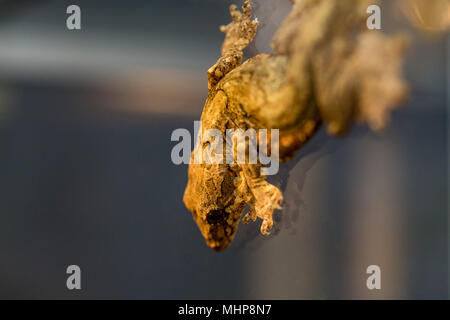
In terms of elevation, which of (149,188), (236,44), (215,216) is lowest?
(215,216)

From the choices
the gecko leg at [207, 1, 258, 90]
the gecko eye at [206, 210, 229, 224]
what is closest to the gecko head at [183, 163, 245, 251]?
the gecko eye at [206, 210, 229, 224]

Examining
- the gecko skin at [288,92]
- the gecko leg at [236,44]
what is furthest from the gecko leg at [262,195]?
the gecko leg at [236,44]

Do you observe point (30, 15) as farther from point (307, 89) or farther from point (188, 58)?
point (307, 89)

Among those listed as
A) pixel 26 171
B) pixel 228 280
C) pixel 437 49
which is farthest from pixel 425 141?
pixel 26 171

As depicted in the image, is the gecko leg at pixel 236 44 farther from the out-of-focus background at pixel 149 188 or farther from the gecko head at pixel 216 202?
the gecko head at pixel 216 202

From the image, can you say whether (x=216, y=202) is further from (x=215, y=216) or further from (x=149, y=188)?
(x=149, y=188)

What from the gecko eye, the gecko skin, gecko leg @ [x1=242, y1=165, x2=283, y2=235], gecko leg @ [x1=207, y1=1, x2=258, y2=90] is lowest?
the gecko eye

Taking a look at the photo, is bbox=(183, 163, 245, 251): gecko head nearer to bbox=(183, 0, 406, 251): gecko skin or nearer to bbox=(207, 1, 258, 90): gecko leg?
bbox=(183, 0, 406, 251): gecko skin

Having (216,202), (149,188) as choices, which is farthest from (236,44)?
(149,188)
